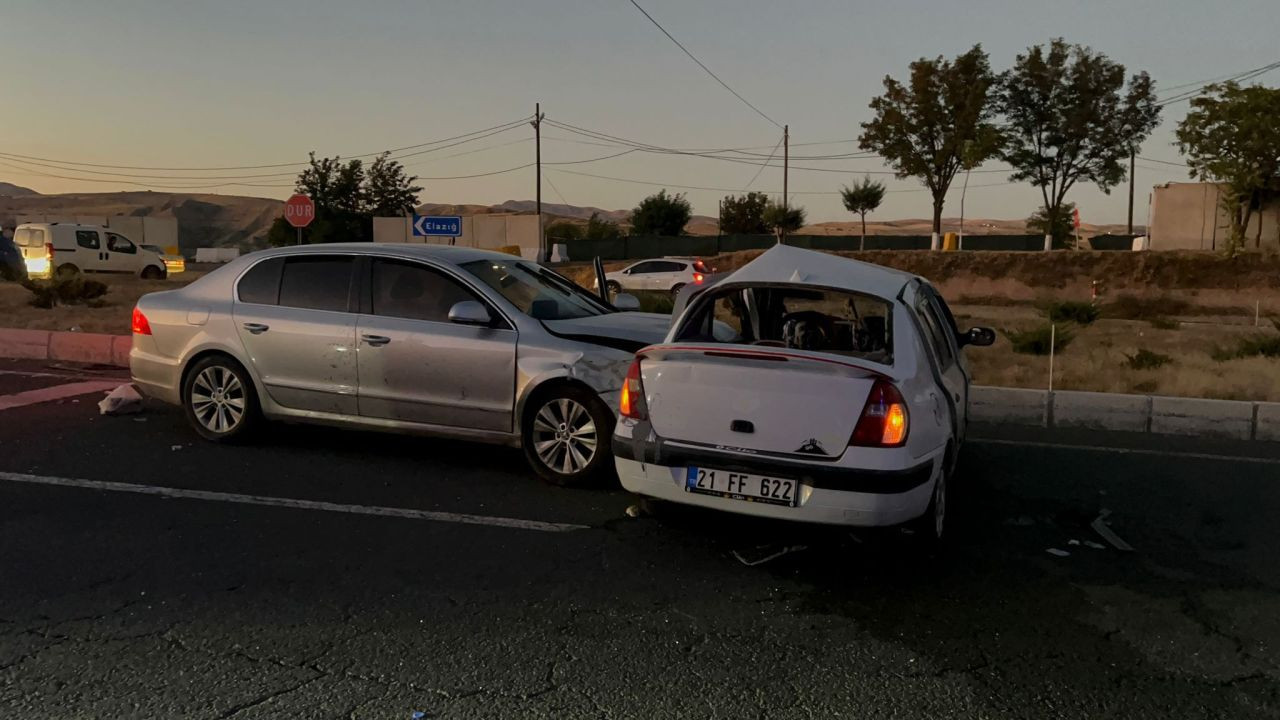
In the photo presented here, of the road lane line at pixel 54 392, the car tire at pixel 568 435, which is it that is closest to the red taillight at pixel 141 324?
the road lane line at pixel 54 392

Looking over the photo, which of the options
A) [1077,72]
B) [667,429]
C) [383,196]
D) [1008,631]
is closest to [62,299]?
[667,429]

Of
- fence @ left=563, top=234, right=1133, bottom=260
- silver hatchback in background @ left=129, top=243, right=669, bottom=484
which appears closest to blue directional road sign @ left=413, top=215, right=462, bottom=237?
silver hatchback in background @ left=129, top=243, right=669, bottom=484

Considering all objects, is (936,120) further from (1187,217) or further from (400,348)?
(400,348)

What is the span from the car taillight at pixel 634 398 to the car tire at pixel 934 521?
1.39 metres

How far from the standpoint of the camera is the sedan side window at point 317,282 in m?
6.65

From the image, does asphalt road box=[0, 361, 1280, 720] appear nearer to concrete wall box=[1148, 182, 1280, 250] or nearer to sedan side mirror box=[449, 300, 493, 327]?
sedan side mirror box=[449, 300, 493, 327]

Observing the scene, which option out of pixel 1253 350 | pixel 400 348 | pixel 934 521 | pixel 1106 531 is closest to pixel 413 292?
pixel 400 348

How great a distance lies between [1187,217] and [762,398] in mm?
44699

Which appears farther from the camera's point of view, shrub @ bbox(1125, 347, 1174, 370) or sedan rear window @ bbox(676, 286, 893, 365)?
shrub @ bbox(1125, 347, 1174, 370)

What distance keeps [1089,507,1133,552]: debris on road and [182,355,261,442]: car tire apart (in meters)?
5.47

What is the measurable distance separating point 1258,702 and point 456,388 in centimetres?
450

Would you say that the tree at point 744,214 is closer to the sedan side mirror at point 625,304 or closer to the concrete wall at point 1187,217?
the concrete wall at point 1187,217

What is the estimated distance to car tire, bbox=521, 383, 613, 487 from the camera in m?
5.75

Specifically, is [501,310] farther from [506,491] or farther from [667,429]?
[667,429]
